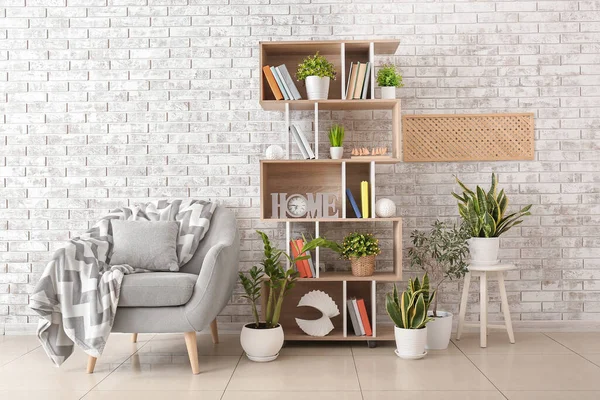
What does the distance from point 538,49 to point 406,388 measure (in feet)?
7.98

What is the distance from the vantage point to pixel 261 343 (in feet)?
10.1

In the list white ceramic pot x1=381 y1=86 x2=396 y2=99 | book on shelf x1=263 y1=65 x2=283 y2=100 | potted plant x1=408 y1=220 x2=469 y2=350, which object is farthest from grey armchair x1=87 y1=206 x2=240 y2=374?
white ceramic pot x1=381 y1=86 x2=396 y2=99

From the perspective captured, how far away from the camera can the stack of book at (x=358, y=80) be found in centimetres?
347

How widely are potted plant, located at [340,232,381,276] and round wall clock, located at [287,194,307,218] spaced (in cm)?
34

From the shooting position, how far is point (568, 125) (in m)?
3.82

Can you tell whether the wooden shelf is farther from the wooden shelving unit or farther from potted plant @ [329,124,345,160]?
potted plant @ [329,124,345,160]

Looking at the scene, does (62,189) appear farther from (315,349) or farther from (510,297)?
(510,297)

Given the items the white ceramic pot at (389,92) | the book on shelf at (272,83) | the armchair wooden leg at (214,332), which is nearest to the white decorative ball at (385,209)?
the white ceramic pot at (389,92)

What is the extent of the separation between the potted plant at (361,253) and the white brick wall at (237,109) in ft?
1.67

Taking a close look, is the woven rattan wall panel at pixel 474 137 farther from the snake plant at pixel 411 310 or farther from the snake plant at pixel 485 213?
the snake plant at pixel 411 310

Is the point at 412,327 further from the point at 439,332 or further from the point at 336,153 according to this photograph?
Answer: the point at 336,153

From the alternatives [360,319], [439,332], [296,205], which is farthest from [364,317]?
[296,205]

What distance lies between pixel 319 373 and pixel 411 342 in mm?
543

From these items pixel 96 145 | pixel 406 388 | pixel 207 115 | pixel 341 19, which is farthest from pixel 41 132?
pixel 406 388
